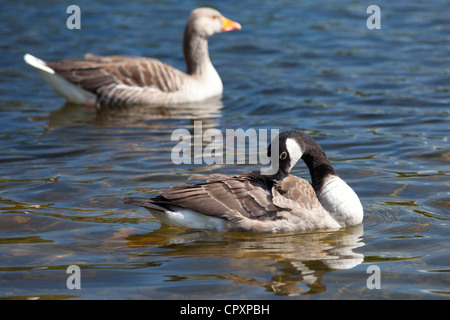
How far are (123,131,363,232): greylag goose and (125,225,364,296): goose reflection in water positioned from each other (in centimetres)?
14

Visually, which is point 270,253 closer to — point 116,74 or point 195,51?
point 116,74

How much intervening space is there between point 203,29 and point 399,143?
5813mm

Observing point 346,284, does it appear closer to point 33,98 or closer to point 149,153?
point 149,153

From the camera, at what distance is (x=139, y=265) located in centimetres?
725

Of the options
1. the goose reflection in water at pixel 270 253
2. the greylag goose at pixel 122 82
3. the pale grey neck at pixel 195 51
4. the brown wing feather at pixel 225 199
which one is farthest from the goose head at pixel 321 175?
the pale grey neck at pixel 195 51

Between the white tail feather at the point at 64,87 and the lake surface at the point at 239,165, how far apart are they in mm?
358

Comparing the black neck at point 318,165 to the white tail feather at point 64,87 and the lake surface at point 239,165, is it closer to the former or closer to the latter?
the lake surface at point 239,165

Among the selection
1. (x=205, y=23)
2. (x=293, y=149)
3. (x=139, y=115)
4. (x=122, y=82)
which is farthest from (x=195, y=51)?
(x=293, y=149)

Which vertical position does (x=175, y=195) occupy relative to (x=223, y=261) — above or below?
A: above

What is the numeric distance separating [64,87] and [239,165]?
228 inches

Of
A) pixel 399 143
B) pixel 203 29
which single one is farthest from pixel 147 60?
pixel 399 143

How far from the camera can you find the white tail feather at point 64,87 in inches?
584

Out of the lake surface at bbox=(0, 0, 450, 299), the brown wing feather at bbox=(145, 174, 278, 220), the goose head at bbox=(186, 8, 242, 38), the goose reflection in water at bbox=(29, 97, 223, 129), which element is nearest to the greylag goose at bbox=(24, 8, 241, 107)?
the goose reflection in water at bbox=(29, 97, 223, 129)

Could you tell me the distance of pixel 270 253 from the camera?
7.55m
